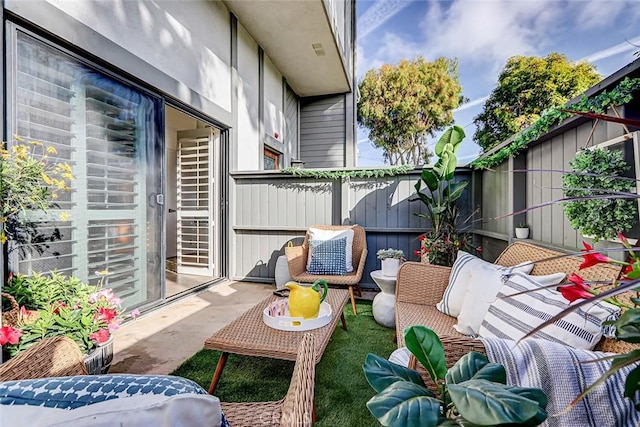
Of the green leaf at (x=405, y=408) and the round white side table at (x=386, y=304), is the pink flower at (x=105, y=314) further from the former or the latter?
the round white side table at (x=386, y=304)

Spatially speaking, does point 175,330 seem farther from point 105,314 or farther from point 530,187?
point 530,187

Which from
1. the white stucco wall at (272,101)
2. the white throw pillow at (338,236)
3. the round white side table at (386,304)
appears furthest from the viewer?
the white stucco wall at (272,101)

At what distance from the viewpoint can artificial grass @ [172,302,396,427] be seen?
4.96 ft

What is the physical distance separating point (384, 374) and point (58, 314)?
191cm

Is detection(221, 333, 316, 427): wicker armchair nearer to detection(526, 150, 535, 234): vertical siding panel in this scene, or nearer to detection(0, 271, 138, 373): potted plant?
detection(0, 271, 138, 373): potted plant

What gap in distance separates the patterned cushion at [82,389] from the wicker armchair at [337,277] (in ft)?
7.91

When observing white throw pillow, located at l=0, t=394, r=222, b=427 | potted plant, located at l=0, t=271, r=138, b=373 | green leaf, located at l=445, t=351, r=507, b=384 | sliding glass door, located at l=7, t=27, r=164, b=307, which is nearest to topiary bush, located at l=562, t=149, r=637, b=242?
green leaf, located at l=445, t=351, r=507, b=384

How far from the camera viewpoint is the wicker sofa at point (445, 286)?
3.18 feet

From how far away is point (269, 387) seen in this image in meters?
1.71

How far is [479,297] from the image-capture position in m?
1.55

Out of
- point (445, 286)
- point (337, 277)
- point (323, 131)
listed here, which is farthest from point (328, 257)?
point (323, 131)

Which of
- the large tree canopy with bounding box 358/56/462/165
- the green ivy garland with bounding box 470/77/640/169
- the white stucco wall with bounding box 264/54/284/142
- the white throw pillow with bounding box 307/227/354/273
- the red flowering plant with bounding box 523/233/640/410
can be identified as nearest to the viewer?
the red flowering plant with bounding box 523/233/640/410

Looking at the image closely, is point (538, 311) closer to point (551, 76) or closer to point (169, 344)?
point (169, 344)

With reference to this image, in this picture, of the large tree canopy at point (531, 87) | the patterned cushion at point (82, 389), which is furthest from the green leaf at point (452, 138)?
the large tree canopy at point (531, 87)
